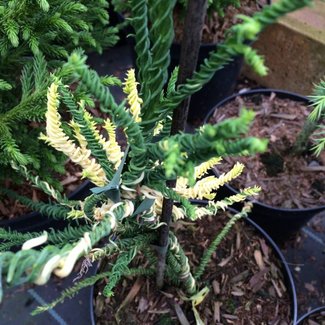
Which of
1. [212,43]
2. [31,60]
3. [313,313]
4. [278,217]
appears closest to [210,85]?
[212,43]

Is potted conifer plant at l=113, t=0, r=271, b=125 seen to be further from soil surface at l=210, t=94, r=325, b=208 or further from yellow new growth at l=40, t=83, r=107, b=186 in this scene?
yellow new growth at l=40, t=83, r=107, b=186

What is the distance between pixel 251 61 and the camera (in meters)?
0.40

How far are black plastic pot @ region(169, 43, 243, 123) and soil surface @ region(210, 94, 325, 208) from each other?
16cm

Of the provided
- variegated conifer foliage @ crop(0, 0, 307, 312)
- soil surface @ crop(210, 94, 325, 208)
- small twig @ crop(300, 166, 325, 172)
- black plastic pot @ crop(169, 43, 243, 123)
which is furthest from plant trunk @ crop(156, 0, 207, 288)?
black plastic pot @ crop(169, 43, 243, 123)

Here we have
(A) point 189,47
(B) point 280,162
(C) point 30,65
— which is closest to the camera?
(A) point 189,47

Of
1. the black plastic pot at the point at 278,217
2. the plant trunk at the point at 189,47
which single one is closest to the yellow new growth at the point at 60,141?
the plant trunk at the point at 189,47

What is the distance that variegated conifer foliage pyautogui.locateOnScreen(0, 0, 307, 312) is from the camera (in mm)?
465

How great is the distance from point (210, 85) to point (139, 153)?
120 cm

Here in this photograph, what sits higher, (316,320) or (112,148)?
(112,148)

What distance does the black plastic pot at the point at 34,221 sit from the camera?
1.22 metres

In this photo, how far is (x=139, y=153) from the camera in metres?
0.62

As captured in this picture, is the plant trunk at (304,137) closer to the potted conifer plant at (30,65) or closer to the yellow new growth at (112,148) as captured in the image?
the potted conifer plant at (30,65)

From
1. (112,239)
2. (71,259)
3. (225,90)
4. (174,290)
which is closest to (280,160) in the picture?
(225,90)

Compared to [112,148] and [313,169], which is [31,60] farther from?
[313,169]
